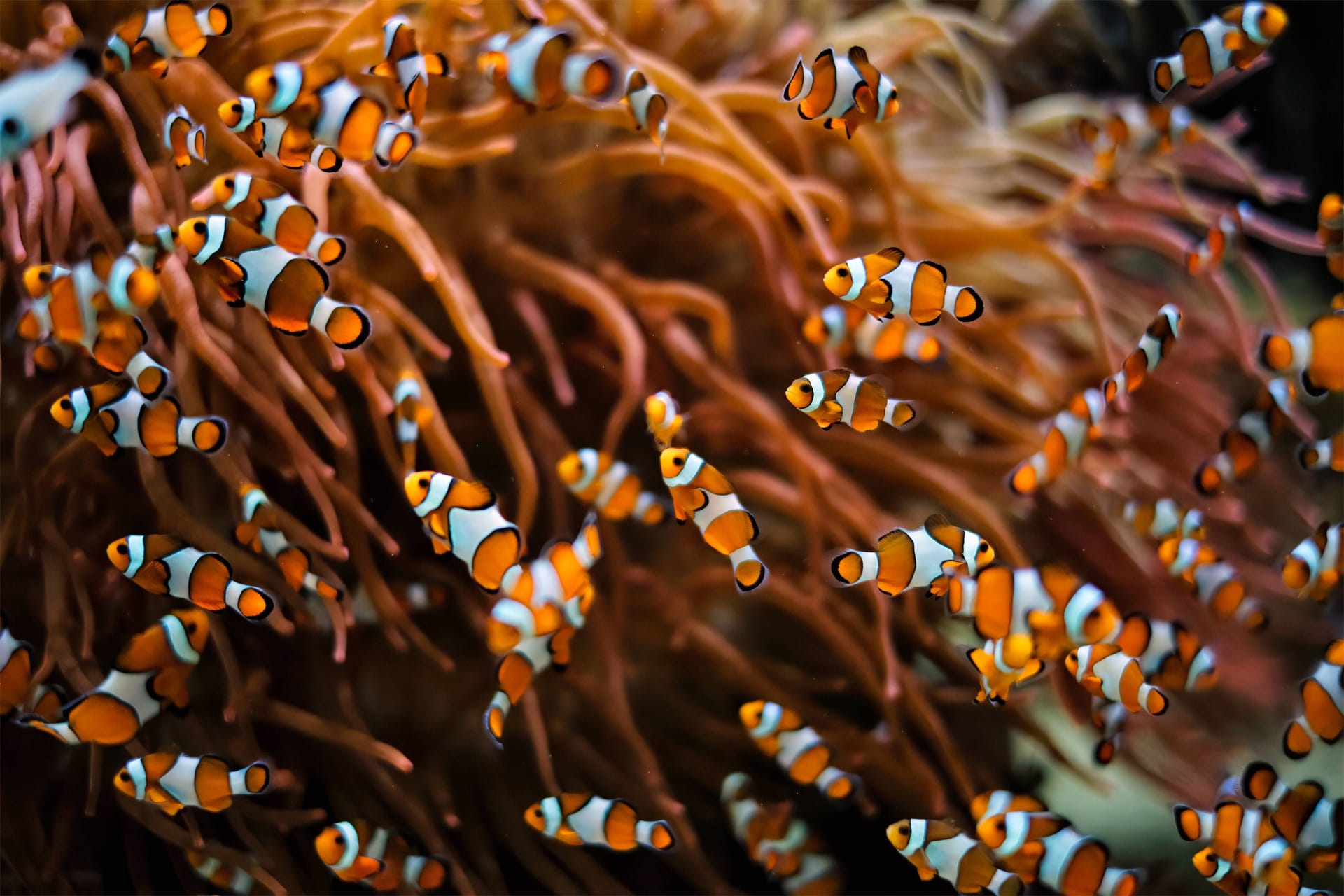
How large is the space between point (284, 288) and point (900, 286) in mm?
484

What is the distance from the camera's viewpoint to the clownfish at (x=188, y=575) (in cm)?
74

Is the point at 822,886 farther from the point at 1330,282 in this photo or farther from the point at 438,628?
the point at 1330,282

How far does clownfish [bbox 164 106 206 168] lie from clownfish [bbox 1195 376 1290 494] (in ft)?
3.66

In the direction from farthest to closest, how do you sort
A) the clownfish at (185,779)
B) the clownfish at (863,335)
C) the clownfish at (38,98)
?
the clownfish at (863,335) → the clownfish at (185,779) → the clownfish at (38,98)

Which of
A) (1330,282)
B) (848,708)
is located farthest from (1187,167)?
(848,708)

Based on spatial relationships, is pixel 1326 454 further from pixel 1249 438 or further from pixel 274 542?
pixel 274 542

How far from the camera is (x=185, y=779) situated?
2.53 feet

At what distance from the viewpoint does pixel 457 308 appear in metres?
0.81

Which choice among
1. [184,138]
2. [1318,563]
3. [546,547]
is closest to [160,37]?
[184,138]

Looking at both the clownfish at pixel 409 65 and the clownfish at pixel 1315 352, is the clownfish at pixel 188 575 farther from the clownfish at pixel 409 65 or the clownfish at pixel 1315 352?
the clownfish at pixel 1315 352

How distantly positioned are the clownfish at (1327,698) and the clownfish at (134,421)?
1048mm

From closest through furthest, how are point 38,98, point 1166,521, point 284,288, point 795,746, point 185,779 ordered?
point 38,98 < point 284,288 < point 185,779 < point 795,746 < point 1166,521

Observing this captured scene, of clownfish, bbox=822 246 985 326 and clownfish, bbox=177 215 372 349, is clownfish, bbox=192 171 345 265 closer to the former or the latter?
clownfish, bbox=177 215 372 349

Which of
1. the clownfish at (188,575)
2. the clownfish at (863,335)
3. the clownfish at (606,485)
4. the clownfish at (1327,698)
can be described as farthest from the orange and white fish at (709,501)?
the clownfish at (1327,698)
